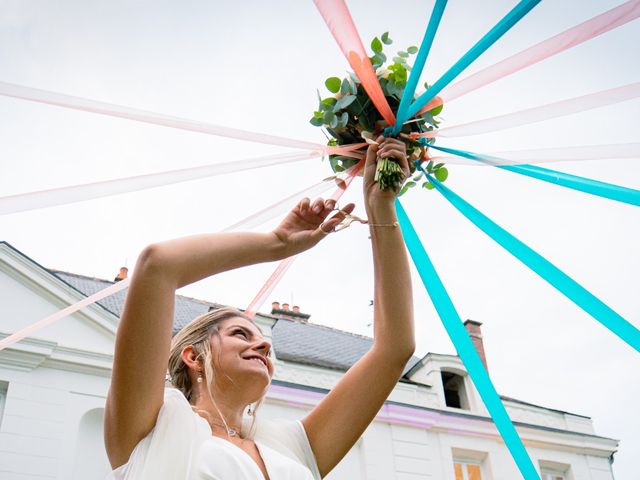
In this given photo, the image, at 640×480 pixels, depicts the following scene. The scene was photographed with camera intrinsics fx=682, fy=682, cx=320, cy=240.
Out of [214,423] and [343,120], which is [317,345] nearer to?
[343,120]

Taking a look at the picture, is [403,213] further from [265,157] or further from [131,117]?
[131,117]

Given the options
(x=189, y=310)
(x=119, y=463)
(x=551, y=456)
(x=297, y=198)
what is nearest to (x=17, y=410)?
(x=189, y=310)

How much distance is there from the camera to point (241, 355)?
250cm

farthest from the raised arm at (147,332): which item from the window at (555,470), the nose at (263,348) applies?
the window at (555,470)

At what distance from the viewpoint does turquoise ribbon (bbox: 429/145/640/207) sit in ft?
9.07

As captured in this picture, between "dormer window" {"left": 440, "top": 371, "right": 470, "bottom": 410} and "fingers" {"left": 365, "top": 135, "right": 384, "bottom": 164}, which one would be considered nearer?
"fingers" {"left": 365, "top": 135, "right": 384, "bottom": 164}

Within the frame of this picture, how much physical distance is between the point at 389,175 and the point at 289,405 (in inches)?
419

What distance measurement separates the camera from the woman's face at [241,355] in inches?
96.3

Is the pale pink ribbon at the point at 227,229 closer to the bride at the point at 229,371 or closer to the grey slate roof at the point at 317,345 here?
the bride at the point at 229,371

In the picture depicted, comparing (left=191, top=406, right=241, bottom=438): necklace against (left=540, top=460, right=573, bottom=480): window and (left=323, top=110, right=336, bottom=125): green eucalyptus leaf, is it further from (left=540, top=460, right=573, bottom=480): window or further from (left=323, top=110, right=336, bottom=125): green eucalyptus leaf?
(left=540, top=460, right=573, bottom=480): window

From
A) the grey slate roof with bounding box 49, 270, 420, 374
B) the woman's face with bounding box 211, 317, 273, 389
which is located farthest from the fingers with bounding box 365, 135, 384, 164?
the grey slate roof with bounding box 49, 270, 420, 374

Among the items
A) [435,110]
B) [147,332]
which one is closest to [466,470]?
[435,110]

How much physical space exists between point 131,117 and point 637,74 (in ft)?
7.39

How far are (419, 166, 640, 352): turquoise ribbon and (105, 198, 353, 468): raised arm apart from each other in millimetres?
1572
